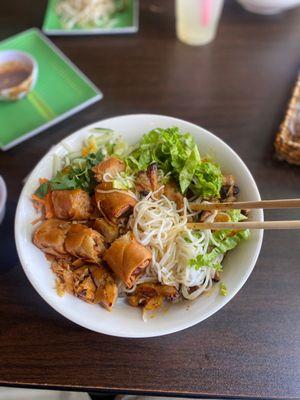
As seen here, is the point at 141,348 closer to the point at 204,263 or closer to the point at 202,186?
the point at 204,263

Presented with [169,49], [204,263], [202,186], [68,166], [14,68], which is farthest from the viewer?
[169,49]

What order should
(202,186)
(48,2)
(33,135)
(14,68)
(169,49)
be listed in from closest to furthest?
(202,186)
(33,135)
(14,68)
(169,49)
(48,2)

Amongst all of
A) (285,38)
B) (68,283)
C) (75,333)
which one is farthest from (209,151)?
(285,38)

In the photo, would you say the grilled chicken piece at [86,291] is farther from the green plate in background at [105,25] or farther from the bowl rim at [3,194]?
the green plate in background at [105,25]

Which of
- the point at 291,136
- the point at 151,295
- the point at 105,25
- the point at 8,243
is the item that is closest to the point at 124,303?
the point at 151,295

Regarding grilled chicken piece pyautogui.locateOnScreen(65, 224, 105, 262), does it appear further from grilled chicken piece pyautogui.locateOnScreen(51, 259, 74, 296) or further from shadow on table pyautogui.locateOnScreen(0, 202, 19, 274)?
shadow on table pyautogui.locateOnScreen(0, 202, 19, 274)

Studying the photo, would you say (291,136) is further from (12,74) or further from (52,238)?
(12,74)

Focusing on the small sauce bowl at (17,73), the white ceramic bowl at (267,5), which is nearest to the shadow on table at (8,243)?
the small sauce bowl at (17,73)
